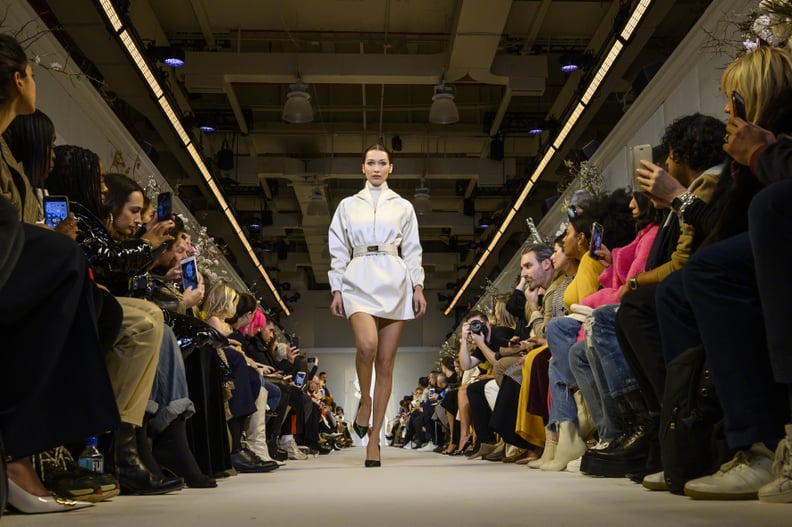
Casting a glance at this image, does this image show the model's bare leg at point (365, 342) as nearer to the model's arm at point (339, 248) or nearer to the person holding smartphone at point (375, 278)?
the person holding smartphone at point (375, 278)

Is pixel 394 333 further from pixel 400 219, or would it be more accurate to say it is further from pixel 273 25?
pixel 273 25

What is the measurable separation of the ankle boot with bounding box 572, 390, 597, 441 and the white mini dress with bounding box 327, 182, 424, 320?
1115 mm

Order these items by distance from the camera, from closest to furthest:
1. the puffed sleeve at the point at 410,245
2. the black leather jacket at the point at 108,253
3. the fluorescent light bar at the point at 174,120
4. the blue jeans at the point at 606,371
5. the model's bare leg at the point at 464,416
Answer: the black leather jacket at the point at 108,253 < the blue jeans at the point at 606,371 < the puffed sleeve at the point at 410,245 < the model's bare leg at the point at 464,416 < the fluorescent light bar at the point at 174,120

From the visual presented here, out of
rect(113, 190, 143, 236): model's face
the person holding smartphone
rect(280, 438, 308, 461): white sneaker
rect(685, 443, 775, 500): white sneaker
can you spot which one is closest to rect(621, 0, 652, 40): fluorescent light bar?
the person holding smartphone

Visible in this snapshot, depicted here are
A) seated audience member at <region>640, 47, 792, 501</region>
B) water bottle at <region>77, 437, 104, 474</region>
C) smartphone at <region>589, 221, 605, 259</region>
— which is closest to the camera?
seated audience member at <region>640, 47, 792, 501</region>

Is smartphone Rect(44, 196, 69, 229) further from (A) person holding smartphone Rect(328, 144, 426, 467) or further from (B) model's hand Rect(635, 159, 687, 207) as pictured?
(A) person holding smartphone Rect(328, 144, 426, 467)

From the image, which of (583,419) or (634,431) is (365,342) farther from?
(634,431)

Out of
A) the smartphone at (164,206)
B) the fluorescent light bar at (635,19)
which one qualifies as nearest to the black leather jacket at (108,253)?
the smartphone at (164,206)

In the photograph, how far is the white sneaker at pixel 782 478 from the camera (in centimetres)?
185

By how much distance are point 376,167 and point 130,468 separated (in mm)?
2714

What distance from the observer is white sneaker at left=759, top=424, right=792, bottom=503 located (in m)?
1.85

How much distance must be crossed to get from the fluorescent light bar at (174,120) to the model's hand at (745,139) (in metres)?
7.57

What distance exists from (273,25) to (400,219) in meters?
6.49

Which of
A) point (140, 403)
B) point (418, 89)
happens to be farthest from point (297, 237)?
point (140, 403)
